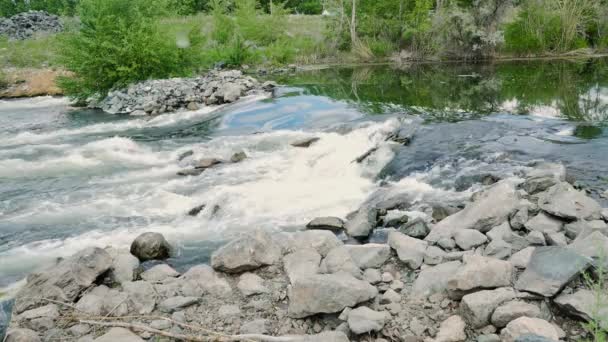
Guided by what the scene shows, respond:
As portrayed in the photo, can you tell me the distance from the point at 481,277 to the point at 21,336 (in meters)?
3.58

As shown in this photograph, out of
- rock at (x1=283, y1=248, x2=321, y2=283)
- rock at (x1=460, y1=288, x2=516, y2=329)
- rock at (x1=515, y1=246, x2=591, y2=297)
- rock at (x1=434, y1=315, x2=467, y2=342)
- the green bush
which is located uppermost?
the green bush

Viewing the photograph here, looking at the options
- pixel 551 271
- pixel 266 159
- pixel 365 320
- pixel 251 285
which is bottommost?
pixel 266 159

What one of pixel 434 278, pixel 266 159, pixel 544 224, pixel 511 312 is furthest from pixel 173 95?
pixel 511 312

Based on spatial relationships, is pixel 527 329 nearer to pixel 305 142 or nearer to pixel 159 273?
pixel 159 273

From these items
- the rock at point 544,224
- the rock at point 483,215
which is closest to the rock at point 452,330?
the rock at point 483,215

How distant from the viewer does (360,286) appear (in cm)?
396

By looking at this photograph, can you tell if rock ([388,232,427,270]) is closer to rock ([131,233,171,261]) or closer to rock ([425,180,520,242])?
rock ([425,180,520,242])

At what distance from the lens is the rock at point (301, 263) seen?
4.68 metres

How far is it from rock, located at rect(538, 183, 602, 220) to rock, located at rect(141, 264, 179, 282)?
411 centimetres

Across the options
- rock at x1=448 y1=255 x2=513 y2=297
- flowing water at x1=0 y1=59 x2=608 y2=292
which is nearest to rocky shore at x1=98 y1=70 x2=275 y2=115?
flowing water at x1=0 y1=59 x2=608 y2=292

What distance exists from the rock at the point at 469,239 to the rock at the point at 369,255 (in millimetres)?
726

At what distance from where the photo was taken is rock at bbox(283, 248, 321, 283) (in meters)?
4.68

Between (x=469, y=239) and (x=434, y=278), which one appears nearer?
(x=434, y=278)

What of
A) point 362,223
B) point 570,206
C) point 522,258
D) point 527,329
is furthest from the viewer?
point 362,223
